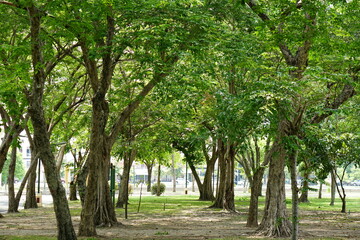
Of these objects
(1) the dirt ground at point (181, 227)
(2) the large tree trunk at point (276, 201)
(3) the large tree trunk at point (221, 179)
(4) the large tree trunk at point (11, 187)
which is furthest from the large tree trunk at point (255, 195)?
(4) the large tree trunk at point (11, 187)

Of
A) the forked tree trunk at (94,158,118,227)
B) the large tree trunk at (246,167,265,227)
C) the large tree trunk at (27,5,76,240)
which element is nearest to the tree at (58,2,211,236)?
the large tree trunk at (27,5,76,240)

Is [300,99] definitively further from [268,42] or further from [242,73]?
[242,73]

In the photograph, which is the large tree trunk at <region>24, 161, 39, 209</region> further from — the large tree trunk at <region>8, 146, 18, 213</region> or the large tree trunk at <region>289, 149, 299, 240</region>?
the large tree trunk at <region>289, 149, 299, 240</region>

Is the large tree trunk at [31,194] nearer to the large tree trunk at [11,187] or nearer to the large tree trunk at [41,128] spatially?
the large tree trunk at [11,187]

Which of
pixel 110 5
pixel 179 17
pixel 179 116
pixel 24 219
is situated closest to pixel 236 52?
pixel 179 17

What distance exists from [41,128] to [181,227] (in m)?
8.54

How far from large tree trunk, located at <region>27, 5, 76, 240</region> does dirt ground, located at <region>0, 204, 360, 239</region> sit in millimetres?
2763

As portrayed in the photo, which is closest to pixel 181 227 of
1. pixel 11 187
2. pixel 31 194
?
pixel 11 187

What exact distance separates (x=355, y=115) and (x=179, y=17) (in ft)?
48.3

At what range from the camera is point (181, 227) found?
19.8 metres

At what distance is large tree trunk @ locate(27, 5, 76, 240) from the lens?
12.5m

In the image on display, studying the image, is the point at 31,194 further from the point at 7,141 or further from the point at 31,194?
the point at 7,141

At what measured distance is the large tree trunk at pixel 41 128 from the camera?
41.0ft

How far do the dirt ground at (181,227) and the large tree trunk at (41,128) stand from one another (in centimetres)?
276
